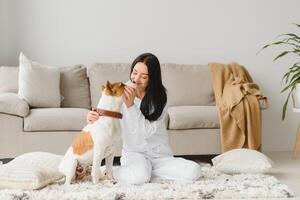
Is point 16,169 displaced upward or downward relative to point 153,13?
downward

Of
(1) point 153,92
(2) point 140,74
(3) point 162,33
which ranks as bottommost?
(1) point 153,92

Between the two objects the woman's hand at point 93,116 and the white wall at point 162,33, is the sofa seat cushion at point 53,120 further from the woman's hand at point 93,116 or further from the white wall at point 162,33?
the woman's hand at point 93,116

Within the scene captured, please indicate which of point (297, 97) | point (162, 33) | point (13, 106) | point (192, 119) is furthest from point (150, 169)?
point (162, 33)

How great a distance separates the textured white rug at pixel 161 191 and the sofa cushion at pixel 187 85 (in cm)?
163

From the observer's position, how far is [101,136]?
2799 millimetres

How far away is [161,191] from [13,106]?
5.29ft

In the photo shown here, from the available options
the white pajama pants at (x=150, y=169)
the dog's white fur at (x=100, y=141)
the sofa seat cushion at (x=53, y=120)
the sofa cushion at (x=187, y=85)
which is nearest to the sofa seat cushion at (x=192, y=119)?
the sofa cushion at (x=187, y=85)

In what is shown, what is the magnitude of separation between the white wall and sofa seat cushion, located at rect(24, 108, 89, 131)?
3.43 ft

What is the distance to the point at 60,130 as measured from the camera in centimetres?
402

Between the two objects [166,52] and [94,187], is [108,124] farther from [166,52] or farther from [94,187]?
[166,52]

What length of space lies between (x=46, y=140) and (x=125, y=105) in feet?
3.84

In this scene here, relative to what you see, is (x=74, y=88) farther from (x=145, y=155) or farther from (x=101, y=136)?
(x=101, y=136)

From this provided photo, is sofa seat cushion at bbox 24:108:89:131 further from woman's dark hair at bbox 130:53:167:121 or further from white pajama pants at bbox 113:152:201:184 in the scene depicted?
woman's dark hair at bbox 130:53:167:121

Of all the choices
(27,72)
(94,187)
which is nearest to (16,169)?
(94,187)
